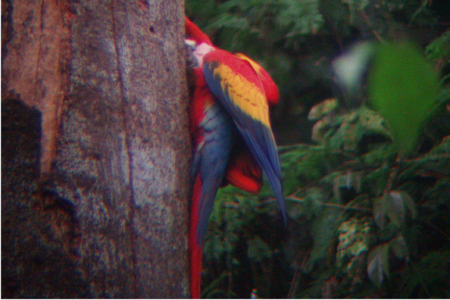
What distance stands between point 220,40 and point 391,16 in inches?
38.8

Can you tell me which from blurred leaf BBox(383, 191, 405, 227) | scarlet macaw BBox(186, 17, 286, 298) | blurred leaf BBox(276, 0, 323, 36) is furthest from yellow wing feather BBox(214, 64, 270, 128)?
blurred leaf BBox(383, 191, 405, 227)

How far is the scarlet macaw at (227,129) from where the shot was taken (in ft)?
3.96

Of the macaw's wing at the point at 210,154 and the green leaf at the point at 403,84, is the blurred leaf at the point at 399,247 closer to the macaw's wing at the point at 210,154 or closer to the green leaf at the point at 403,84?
the macaw's wing at the point at 210,154

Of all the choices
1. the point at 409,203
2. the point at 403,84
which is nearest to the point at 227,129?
the point at 403,84

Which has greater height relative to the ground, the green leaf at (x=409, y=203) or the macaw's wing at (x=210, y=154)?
the macaw's wing at (x=210, y=154)

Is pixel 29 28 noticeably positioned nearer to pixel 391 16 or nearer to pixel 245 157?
pixel 245 157

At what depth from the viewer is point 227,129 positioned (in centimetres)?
132

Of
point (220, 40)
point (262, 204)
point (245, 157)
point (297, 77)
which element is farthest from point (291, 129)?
point (245, 157)

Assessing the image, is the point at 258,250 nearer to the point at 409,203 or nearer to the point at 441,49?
the point at 409,203

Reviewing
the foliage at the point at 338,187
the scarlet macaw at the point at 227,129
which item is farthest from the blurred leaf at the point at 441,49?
the scarlet macaw at the point at 227,129

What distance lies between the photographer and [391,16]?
81.4 inches

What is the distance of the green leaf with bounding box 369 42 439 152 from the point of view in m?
0.61

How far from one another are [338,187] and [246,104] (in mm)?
775

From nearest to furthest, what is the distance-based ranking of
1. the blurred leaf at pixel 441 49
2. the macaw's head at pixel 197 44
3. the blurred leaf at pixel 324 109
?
the macaw's head at pixel 197 44, the blurred leaf at pixel 441 49, the blurred leaf at pixel 324 109
